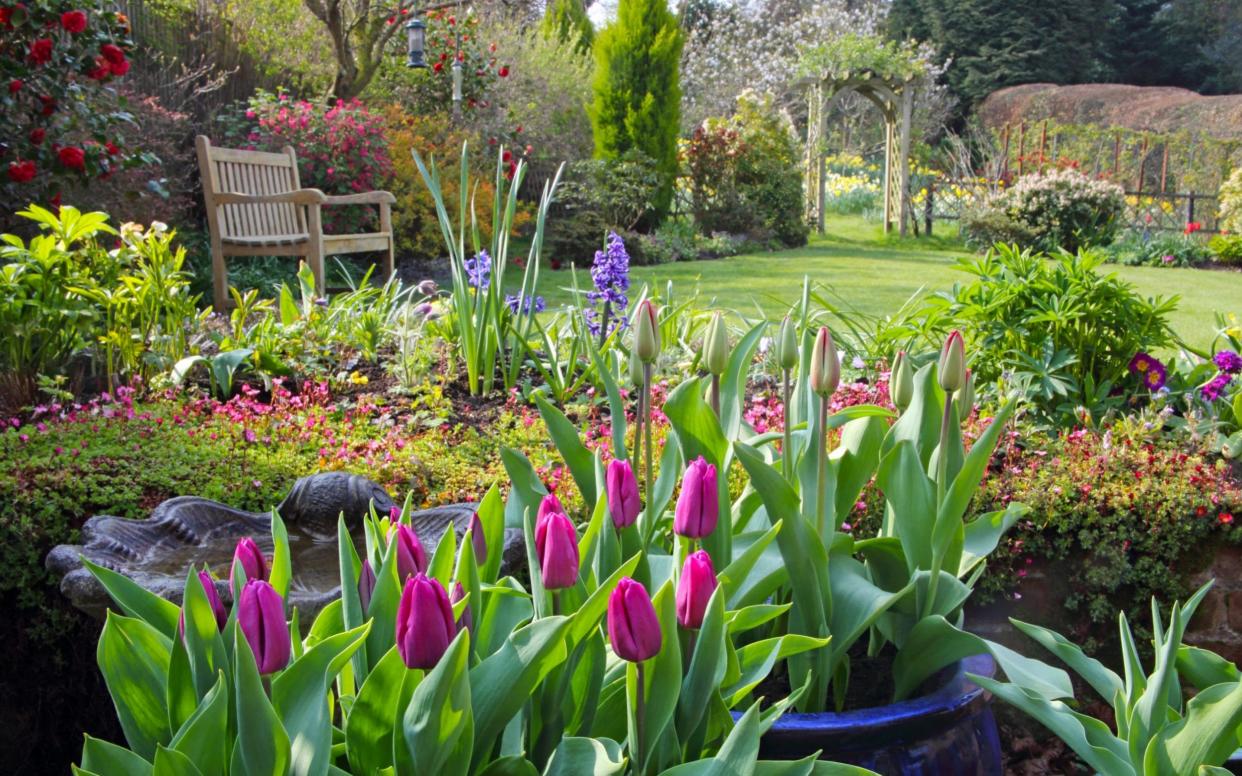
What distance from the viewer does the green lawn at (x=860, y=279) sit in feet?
24.3

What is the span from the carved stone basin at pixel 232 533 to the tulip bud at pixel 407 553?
2.04 ft

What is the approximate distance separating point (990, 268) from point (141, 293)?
297 centimetres

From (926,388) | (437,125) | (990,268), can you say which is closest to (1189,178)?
(437,125)

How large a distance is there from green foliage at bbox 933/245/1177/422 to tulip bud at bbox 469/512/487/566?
238cm

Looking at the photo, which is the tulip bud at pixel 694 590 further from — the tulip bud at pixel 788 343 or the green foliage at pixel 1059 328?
the green foliage at pixel 1059 328

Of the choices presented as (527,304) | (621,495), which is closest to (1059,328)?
(527,304)

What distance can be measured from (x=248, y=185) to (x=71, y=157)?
70.3 inches

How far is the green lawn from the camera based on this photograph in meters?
7.40

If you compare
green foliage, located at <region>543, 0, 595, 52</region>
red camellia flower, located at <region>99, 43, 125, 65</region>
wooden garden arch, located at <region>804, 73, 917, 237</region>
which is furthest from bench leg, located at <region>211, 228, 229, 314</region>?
green foliage, located at <region>543, 0, 595, 52</region>

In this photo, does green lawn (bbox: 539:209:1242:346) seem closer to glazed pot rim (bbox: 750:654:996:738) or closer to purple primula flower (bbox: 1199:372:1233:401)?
purple primula flower (bbox: 1199:372:1233:401)

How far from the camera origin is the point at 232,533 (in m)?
2.17

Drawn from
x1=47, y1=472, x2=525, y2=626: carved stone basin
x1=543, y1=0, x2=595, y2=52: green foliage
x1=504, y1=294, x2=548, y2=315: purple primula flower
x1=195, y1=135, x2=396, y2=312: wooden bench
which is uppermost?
x1=543, y1=0, x2=595, y2=52: green foliage

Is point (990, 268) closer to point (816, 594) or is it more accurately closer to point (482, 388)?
point (482, 388)

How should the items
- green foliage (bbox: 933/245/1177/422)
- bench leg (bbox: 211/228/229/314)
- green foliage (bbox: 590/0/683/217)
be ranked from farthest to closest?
1. green foliage (bbox: 590/0/683/217)
2. bench leg (bbox: 211/228/229/314)
3. green foliage (bbox: 933/245/1177/422)
